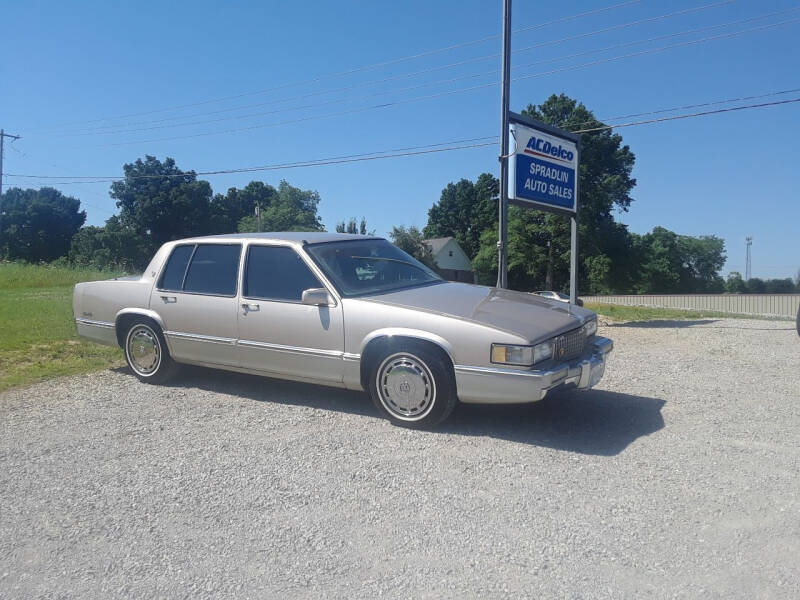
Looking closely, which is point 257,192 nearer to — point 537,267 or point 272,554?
point 537,267

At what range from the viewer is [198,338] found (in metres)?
5.95

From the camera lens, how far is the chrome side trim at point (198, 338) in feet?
18.9

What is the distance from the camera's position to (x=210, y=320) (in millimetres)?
5871

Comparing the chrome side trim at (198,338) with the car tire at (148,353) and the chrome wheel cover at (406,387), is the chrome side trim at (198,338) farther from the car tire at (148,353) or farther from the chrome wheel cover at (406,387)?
the chrome wheel cover at (406,387)

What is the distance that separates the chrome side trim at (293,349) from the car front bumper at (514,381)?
112cm

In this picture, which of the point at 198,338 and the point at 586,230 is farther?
the point at 586,230

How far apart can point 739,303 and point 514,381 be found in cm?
3075

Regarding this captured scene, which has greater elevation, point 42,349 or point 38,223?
point 38,223

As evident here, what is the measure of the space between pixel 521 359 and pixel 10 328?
30.6 feet

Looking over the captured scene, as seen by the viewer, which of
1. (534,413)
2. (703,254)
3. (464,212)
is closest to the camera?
(534,413)

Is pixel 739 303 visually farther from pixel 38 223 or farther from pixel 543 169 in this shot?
pixel 38 223

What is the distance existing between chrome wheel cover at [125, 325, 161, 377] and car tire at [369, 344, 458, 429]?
261 cm

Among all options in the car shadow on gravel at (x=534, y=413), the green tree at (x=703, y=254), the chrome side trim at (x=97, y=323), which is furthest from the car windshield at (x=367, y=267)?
the green tree at (x=703, y=254)

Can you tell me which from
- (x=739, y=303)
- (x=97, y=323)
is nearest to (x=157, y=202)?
(x=739, y=303)
